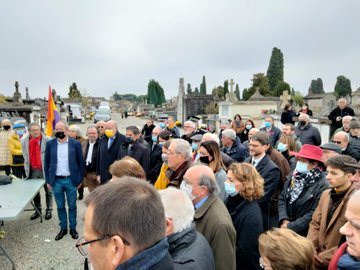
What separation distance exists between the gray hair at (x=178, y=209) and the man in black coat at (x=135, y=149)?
3.45 m

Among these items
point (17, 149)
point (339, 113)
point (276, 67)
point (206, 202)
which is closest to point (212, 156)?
point (206, 202)

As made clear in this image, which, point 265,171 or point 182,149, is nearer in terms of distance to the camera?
point 182,149

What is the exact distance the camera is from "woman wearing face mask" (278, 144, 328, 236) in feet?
11.0

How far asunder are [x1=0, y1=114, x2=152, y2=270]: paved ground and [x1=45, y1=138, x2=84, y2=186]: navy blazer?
1.79 feet

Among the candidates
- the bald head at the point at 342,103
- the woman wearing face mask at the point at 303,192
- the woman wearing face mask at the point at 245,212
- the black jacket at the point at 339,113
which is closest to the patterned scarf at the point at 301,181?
the woman wearing face mask at the point at 303,192

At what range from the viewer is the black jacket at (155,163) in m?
5.73

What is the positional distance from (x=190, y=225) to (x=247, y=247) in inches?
45.3

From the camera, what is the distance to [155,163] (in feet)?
19.8

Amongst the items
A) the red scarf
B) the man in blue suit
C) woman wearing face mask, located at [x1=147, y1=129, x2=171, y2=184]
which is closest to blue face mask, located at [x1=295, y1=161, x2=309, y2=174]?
woman wearing face mask, located at [x1=147, y1=129, x2=171, y2=184]

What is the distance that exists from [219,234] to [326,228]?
1194 millimetres

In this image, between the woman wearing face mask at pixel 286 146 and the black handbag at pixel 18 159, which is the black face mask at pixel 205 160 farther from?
the black handbag at pixel 18 159

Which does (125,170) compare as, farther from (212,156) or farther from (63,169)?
(63,169)

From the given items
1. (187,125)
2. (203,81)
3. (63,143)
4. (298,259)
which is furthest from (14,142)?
(203,81)

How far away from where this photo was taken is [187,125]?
299 inches
